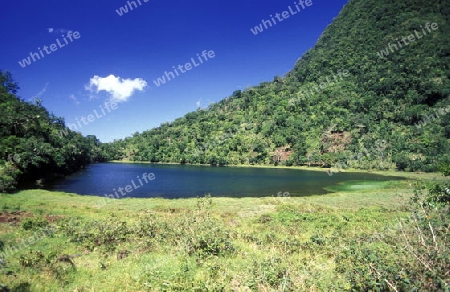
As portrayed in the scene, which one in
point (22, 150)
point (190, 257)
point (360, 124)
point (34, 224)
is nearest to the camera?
point (190, 257)

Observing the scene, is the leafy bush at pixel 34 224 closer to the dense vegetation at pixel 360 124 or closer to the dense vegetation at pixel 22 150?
the dense vegetation at pixel 22 150

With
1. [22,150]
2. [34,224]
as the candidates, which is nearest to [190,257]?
[34,224]

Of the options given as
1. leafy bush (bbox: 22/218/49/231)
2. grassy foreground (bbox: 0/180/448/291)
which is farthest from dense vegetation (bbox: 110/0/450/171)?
leafy bush (bbox: 22/218/49/231)

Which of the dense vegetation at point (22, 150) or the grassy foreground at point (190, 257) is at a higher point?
the dense vegetation at point (22, 150)

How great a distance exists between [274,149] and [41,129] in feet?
374

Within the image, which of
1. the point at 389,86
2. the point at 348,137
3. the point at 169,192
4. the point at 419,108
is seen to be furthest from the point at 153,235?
the point at 389,86

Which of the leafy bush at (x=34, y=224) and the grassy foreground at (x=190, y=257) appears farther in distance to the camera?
the leafy bush at (x=34, y=224)

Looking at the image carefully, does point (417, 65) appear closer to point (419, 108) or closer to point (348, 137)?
point (419, 108)

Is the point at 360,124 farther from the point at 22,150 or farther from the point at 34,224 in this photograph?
the point at 34,224

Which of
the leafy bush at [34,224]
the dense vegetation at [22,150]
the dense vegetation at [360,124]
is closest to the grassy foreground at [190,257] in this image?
the leafy bush at [34,224]

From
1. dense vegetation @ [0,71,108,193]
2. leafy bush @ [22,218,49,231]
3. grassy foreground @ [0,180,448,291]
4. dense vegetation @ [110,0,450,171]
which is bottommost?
dense vegetation @ [110,0,450,171]

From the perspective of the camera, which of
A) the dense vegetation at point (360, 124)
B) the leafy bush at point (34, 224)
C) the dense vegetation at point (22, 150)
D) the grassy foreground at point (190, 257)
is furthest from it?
the dense vegetation at point (360, 124)

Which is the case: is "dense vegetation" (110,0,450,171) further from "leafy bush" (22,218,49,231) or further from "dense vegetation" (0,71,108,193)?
"leafy bush" (22,218,49,231)

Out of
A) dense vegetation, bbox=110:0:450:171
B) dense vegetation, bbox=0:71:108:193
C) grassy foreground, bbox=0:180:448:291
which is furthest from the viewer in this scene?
dense vegetation, bbox=110:0:450:171
